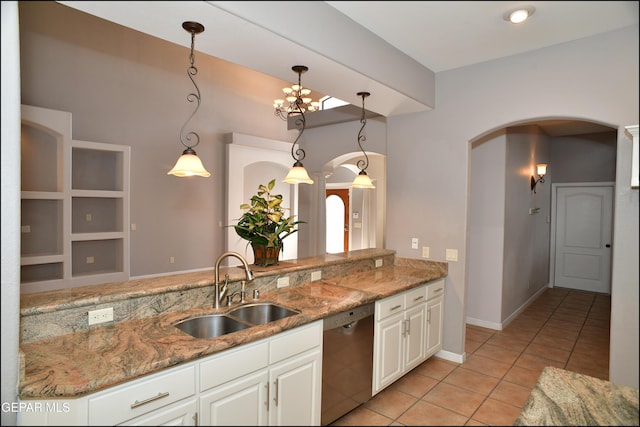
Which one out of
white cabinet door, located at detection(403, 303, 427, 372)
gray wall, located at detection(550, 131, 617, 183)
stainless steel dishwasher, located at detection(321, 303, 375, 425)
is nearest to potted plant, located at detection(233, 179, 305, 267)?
stainless steel dishwasher, located at detection(321, 303, 375, 425)

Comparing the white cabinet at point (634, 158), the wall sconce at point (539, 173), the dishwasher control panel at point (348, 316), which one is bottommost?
the dishwasher control panel at point (348, 316)

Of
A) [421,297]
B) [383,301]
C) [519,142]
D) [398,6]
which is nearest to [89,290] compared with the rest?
[383,301]

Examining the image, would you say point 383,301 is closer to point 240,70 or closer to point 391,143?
point 391,143

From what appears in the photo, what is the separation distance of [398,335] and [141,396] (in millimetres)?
1854

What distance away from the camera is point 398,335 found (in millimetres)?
2645

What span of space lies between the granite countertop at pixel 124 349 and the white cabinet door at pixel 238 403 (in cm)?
17

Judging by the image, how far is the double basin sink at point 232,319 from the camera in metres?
1.91

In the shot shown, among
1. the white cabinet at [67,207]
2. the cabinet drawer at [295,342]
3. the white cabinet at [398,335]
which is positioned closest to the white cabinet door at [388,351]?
the white cabinet at [398,335]

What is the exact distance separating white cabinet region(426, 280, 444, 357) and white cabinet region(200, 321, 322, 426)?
143cm

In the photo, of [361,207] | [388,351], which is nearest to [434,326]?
[388,351]

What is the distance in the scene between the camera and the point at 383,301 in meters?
2.49

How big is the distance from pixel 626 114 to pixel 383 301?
174cm

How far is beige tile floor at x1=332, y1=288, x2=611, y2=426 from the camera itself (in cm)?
111

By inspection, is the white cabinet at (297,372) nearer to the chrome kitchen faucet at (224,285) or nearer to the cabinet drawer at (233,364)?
the cabinet drawer at (233,364)
